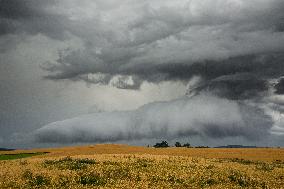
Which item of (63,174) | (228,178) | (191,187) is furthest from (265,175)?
(63,174)

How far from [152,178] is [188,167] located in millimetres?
9304

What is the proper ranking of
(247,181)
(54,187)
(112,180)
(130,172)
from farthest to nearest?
(130,172) < (247,181) < (112,180) < (54,187)

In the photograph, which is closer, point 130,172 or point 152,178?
point 152,178

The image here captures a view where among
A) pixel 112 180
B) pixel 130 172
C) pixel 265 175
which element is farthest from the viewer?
pixel 265 175

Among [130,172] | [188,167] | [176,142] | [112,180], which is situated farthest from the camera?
[176,142]

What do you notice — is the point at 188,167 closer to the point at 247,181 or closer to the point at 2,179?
the point at 247,181

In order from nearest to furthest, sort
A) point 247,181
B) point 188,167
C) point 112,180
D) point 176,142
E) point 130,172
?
point 112,180
point 247,181
point 130,172
point 188,167
point 176,142

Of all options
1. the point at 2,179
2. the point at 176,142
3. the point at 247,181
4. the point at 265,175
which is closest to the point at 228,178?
the point at 247,181

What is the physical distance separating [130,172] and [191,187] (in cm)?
741

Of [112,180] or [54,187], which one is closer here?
[54,187]

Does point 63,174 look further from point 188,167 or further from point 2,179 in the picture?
point 188,167

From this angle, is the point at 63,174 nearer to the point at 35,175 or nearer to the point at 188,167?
the point at 35,175

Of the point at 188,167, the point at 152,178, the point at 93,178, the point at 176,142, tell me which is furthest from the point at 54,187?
the point at 176,142

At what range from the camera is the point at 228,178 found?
30.5 metres
